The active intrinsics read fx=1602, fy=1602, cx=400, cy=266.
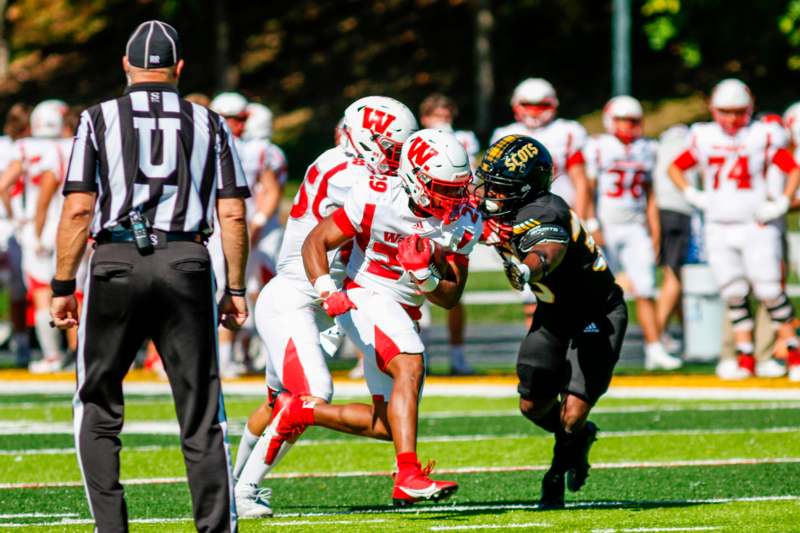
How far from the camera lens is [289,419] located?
656 centimetres

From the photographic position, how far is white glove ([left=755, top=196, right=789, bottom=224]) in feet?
38.1

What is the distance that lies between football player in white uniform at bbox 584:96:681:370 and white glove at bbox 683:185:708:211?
66cm

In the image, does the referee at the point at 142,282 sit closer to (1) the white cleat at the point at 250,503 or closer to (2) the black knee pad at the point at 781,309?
(1) the white cleat at the point at 250,503

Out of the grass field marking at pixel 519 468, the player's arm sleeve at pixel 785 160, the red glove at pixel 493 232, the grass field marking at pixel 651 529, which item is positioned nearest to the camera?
the grass field marking at pixel 651 529

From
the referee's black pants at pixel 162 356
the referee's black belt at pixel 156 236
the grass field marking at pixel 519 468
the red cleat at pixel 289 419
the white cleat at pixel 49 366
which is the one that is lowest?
the grass field marking at pixel 519 468

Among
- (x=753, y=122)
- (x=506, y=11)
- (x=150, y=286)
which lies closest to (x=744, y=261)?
(x=753, y=122)

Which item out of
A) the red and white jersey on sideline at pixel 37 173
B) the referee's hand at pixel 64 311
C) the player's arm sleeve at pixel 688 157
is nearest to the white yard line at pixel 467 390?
the red and white jersey on sideline at pixel 37 173

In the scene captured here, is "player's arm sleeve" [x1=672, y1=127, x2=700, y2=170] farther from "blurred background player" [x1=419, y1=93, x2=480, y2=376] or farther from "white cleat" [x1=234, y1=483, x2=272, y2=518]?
"white cleat" [x1=234, y1=483, x2=272, y2=518]

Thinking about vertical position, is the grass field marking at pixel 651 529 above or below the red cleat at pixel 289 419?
below

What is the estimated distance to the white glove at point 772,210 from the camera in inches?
458

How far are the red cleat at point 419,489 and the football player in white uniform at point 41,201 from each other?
6996 millimetres

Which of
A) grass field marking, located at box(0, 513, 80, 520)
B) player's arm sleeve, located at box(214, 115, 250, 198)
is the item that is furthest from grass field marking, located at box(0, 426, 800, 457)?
player's arm sleeve, located at box(214, 115, 250, 198)

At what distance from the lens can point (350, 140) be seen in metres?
6.91

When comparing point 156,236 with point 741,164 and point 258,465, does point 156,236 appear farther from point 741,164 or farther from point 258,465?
point 741,164
